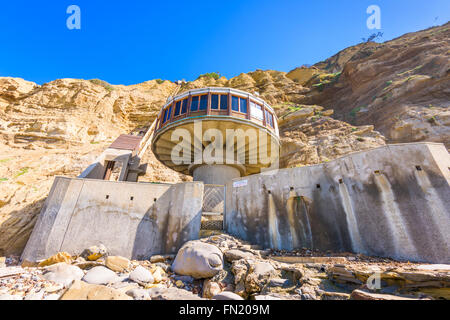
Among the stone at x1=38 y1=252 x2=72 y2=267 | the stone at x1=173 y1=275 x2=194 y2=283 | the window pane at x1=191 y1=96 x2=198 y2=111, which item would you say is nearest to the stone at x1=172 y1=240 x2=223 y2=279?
the stone at x1=173 y1=275 x2=194 y2=283

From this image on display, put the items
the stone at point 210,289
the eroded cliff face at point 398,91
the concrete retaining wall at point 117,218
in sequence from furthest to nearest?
the eroded cliff face at point 398,91 < the concrete retaining wall at point 117,218 < the stone at point 210,289

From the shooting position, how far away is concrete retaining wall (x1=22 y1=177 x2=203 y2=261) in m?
8.97

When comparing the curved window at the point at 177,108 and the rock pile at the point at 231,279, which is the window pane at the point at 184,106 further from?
the rock pile at the point at 231,279

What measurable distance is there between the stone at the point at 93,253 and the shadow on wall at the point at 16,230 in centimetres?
511

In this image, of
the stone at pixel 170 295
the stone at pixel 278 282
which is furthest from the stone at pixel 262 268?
the stone at pixel 170 295

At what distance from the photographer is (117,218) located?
9.65m

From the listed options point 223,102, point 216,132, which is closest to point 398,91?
point 223,102

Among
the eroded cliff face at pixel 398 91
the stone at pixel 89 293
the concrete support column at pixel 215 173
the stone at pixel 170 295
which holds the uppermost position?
the eroded cliff face at pixel 398 91

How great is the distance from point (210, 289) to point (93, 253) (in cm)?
602

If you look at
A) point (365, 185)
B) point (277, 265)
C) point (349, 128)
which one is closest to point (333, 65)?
point (349, 128)

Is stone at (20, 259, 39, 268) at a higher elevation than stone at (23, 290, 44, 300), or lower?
lower

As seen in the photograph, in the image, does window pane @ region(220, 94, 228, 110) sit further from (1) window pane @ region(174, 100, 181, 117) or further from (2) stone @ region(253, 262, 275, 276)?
(2) stone @ region(253, 262, 275, 276)

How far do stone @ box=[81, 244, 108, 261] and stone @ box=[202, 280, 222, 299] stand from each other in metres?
5.51

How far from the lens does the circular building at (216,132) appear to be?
50.4ft
